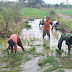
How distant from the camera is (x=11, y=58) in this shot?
542 centimetres

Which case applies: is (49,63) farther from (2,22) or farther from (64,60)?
(2,22)

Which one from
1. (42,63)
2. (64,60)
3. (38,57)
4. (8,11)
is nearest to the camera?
(42,63)

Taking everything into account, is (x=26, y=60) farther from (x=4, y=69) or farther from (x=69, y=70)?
(x=69, y=70)

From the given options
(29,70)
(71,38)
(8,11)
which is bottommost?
(29,70)

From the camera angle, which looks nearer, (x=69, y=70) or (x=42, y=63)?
(x=69, y=70)

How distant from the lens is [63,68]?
452 centimetres

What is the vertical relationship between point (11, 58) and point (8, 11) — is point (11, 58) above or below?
below

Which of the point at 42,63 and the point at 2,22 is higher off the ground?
the point at 2,22

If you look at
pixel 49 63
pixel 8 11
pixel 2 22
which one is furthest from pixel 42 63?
pixel 8 11

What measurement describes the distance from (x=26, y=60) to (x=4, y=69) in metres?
1.09

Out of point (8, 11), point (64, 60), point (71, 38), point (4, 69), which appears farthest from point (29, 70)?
point (8, 11)

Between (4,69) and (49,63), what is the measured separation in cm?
182

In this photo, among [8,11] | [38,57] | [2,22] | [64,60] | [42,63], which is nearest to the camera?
[42,63]

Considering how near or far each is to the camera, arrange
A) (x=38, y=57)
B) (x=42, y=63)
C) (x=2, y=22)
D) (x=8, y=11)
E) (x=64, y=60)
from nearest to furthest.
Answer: (x=42, y=63)
(x=64, y=60)
(x=38, y=57)
(x=2, y=22)
(x=8, y=11)
